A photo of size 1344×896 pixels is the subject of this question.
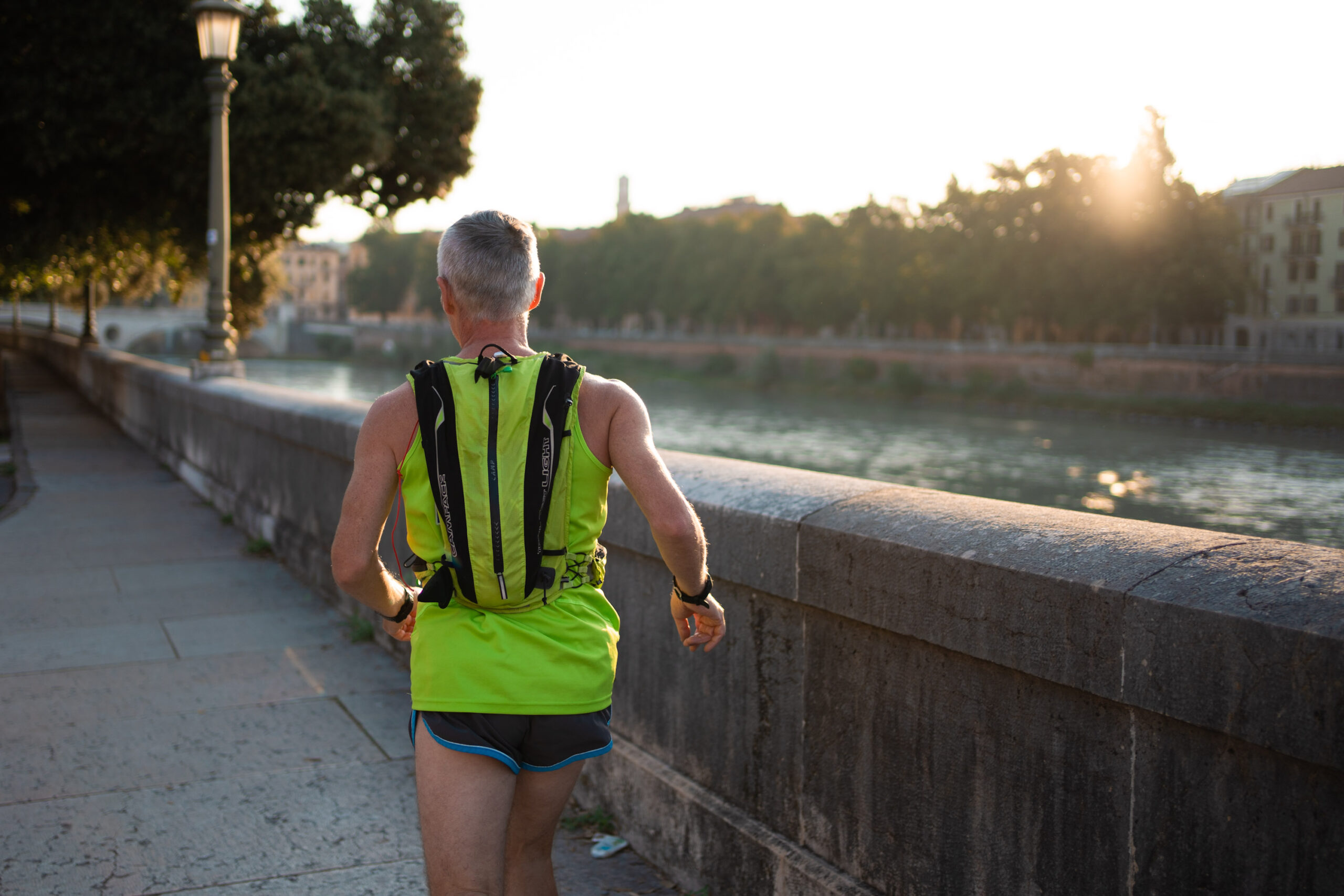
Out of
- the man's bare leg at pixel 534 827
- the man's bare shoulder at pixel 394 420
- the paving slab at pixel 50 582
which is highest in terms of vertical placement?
Answer: the man's bare shoulder at pixel 394 420

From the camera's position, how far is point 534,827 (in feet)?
5.95

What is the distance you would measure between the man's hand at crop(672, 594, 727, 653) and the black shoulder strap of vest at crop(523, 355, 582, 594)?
26 cm

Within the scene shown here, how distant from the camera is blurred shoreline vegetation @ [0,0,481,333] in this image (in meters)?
15.0

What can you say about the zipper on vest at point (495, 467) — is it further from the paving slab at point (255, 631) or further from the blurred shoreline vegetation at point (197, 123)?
the blurred shoreline vegetation at point (197, 123)

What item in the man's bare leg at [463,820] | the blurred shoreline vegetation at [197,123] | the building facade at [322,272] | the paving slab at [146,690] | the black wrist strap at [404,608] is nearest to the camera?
the man's bare leg at [463,820]

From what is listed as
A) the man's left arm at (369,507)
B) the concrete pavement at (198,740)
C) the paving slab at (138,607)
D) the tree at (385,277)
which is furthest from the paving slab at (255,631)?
the tree at (385,277)

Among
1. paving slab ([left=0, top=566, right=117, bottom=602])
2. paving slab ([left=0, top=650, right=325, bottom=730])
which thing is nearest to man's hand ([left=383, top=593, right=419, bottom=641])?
paving slab ([left=0, top=650, right=325, bottom=730])

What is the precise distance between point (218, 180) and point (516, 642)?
9735mm

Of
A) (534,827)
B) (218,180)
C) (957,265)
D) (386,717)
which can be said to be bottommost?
(386,717)

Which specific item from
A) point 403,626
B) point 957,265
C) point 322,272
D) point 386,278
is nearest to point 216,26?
point 403,626

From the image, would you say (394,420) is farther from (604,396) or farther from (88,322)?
(88,322)

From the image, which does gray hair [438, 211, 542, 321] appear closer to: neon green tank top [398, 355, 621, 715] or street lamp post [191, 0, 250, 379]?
neon green tank top [398, 355, 621, 715]

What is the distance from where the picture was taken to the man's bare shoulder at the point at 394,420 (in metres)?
1.73

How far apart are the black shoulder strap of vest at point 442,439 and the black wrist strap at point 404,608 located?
0.31 meters
